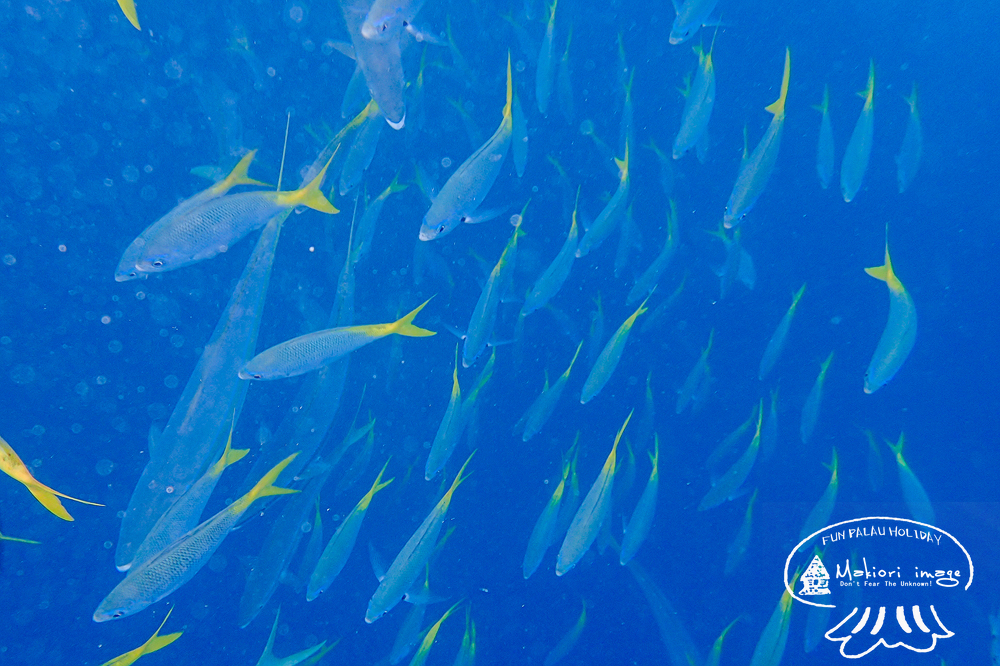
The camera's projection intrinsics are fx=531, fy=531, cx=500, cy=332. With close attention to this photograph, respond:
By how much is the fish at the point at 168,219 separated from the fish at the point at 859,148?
3.35 m

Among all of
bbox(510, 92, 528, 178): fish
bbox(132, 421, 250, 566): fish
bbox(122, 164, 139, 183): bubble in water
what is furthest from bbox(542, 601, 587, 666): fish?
bbox(122, 164, 139, 183): bubble in water

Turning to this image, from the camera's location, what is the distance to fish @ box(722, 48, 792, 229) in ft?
9.23

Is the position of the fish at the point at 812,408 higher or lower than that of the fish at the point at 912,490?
higher

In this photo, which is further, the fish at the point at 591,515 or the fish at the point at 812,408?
the fish at the point at 812,408

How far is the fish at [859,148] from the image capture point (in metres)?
3.10

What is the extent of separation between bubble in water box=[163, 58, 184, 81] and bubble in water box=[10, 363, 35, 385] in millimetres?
2384

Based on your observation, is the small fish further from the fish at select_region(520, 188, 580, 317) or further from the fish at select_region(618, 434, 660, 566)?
the fish at select_region(618, 434, 660, 566)

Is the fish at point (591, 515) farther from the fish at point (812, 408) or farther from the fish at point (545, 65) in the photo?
the fish at point (545, 65)

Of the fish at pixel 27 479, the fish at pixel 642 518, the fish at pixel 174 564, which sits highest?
the fish at pixel 642 518

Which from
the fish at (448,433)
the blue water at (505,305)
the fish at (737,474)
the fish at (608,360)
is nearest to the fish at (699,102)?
the fish at (608,360)

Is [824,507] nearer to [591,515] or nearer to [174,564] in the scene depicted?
[591,515]

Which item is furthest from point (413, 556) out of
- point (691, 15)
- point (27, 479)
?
point (691, 15)

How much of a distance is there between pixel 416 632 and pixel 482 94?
466 centimetres

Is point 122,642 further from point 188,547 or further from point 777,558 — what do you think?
point 777,558
